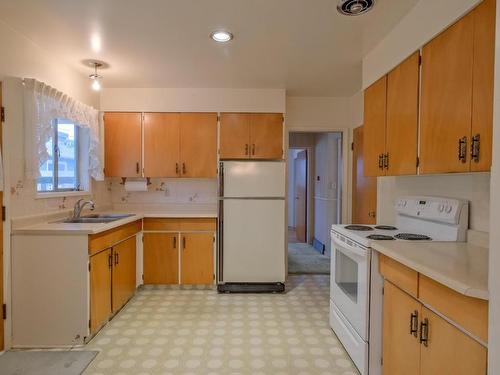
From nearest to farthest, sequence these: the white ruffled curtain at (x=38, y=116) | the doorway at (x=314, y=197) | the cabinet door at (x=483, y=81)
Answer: the cabinet door at (x=483, y=81), the white ruffled curtain at (x=38, y=116), the doorway at (x=314, y=197)

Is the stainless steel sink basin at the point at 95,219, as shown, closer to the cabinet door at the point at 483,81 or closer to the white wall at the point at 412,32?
the white wall at the point at 412,32

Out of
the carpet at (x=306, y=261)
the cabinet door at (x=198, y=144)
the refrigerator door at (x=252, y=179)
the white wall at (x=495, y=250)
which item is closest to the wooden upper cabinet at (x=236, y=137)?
the cabinet door at (x=198, y=144)

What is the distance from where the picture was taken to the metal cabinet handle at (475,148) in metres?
1.38

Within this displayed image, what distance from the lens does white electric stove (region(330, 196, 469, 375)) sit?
6.11 feet

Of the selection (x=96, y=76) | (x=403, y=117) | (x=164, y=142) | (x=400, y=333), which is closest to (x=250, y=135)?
(x=164, y=142)

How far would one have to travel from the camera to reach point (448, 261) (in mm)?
1397

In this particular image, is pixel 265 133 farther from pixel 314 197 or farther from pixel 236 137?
pixel 314 197

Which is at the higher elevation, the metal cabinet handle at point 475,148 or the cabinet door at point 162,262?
the metal cabinet handle at point 475,148

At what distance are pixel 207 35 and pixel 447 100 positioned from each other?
67.4 inches

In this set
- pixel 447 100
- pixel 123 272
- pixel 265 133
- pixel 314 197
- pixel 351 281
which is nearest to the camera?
pixel 447 100

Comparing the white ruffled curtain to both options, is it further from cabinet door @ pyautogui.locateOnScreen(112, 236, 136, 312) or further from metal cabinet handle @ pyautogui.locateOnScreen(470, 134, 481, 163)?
metal cabinet handle @ pyautogui.locateOnScreen(470, 134, 481, 163)

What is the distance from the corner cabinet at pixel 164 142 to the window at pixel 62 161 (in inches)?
15.7

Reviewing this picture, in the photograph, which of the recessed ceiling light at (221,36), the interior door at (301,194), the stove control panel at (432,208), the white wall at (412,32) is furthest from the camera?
the interior door at (301,194)

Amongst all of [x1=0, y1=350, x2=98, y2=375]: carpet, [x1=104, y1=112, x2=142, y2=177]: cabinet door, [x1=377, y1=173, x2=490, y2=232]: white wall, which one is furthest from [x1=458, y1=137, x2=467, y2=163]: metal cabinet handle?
[x1=104, y1=112, x2=142, y2=177]: cabinet door
